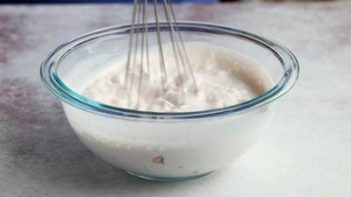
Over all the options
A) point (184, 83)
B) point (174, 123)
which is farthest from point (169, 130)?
point (184, 83)

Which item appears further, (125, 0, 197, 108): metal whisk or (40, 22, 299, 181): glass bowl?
(125, 0, 197, 108): metal whisk

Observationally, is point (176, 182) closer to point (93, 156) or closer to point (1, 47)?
point (93, 156)

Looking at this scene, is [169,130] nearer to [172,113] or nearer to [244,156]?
[172,113]

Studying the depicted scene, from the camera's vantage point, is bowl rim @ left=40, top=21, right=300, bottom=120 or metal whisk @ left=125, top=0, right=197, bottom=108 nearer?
bowl rim @ left=40, top=21, right=300, bottom=120

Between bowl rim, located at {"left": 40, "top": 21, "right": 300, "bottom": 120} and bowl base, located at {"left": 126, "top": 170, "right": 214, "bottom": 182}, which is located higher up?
bowl rim, located at {"left": 40, "top": 21, "right": 300, "bottom": 120}

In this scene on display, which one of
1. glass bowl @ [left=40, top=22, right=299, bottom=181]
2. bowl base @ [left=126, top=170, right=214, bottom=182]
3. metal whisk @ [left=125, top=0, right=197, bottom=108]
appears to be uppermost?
metal whisk @ [left=125, top=0, right=197, bottom=108]
